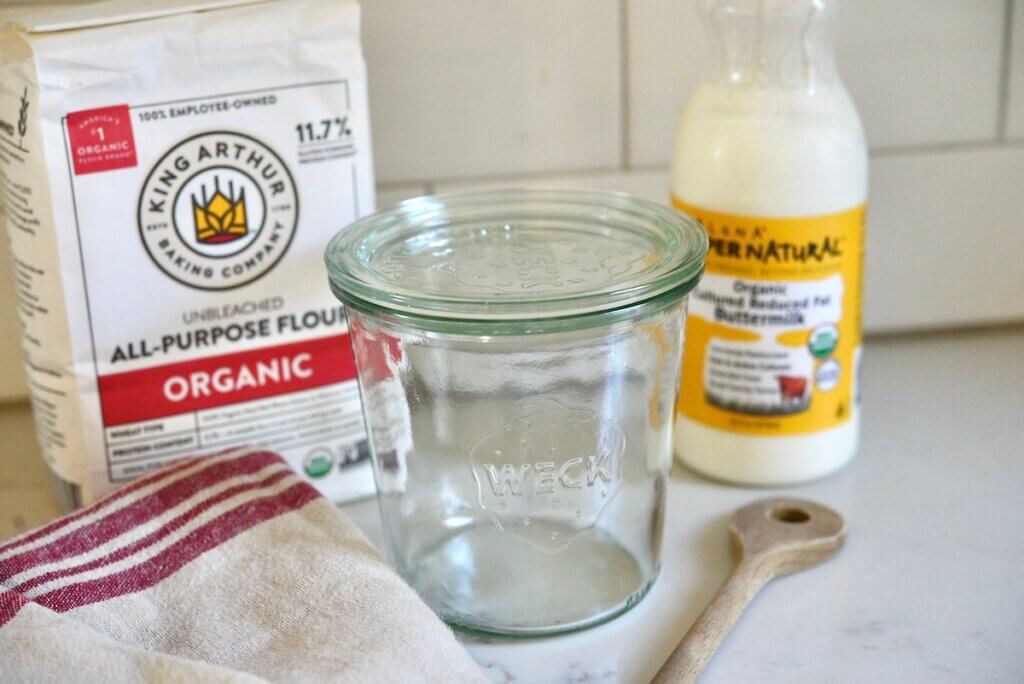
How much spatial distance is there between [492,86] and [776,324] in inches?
10.7

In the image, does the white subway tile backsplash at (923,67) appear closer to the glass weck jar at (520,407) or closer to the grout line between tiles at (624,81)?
the grout line between tiles at (624,81)

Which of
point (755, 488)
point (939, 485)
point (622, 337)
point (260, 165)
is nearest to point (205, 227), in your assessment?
point (260, 165)

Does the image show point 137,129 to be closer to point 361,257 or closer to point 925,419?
point 361,257

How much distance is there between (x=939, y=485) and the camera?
0.72 m

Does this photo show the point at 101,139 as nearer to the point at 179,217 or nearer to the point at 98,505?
the point at 179,217

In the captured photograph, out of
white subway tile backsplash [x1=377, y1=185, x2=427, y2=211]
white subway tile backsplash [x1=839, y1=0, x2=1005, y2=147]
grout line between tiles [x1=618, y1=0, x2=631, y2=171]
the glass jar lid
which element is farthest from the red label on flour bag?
white subway tile backsplash [x1=839, y1=0, x2=1005, y2=147]

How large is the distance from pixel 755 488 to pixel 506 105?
315mm

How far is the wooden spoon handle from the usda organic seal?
0.31m

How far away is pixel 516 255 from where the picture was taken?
61 centimetres

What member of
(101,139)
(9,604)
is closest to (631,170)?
(101,139)

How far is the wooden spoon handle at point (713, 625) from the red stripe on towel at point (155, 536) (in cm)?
23

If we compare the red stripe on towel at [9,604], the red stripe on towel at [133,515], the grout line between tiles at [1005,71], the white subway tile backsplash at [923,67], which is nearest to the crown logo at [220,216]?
the red stripe on towel at [133,515]

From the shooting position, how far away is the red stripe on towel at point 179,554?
0.54m

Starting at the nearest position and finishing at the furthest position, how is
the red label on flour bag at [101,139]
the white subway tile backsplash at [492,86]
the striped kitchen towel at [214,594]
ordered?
the striped kitchen towel at [214,594] → the red label on flour bag at [101,139] → the white subway tile backsplash at [492,86]
